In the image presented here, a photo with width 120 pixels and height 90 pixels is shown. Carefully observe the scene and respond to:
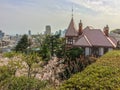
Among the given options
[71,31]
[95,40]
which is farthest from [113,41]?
[71,31]

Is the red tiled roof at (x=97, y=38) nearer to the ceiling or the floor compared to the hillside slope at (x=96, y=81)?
nearer to the ceiling

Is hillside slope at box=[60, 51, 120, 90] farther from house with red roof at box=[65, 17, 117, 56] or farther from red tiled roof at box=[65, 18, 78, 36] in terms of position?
red tiled roof at box=[65, 18, 78, 36]

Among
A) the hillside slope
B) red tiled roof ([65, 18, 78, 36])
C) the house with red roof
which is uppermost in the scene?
red tiled roof ([65, 18, 78, 36])

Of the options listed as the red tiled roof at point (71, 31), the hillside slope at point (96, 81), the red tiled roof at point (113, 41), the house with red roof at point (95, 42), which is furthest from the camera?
the red tiled roof at point (71, 31)

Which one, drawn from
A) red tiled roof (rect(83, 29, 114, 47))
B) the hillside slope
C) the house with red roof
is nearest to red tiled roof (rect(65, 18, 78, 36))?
the house with red roof

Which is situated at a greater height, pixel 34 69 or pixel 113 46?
pixel 113 46

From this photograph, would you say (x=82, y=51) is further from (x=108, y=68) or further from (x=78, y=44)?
(x=108, y=68)

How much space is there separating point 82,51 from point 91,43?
1.91 m

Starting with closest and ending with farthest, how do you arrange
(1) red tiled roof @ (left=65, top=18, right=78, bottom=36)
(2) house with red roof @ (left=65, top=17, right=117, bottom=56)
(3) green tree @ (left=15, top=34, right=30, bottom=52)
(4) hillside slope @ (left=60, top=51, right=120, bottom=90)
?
(4) hillside slope @ (left=60, top=51, right=120, bottom=90) → (2) house with red roof @ (left=65, top=17, right=117, bottom=56) → (1) red tiled roof @ (left=65, top=18, right=78, bottom=36) → (3) green tree @ (left=15, top=34, right=30, bottom=52)

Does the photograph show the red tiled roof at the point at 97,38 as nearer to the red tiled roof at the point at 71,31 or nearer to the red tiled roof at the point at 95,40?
the red tiled roof at the point at 95,40

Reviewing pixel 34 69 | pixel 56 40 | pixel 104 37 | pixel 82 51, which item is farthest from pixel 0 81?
pixel 56 40

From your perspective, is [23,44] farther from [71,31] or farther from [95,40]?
[95,40]

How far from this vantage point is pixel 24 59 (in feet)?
69.9

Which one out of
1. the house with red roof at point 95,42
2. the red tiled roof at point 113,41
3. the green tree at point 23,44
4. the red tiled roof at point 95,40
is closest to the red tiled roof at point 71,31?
the house with red roof at point 95,42
